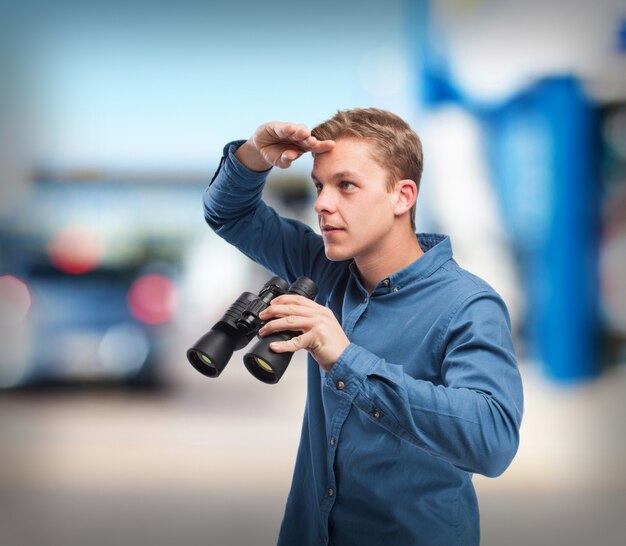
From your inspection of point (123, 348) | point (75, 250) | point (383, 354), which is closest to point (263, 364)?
point (383, 354)

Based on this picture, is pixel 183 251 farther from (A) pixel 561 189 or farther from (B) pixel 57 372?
(A) pixel 561 189

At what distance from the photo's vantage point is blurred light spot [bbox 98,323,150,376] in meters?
4.23

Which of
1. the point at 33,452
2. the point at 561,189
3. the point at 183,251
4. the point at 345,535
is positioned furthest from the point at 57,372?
the point at 345,535

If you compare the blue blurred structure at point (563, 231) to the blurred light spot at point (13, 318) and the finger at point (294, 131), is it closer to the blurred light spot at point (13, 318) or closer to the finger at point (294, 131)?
the blurred light spot at point (13, 318)

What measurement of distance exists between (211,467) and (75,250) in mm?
1639

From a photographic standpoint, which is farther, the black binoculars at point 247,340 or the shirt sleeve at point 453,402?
the black binoculars at point 247,340

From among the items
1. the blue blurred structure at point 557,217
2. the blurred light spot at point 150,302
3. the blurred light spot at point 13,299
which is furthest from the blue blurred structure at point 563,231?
the blurred light spot at point 13,299

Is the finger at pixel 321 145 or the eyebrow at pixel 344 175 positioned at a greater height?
the finger at pixel 321 145

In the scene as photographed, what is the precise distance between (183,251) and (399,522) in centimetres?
362

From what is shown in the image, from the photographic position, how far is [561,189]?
15.4 feet

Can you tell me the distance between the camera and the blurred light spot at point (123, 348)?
13.9 feet

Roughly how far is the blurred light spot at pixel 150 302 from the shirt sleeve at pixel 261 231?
8.95ft

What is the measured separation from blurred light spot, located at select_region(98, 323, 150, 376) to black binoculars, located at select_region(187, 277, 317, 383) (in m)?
3.08

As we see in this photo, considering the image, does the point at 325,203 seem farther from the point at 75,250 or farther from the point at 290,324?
the point at 75,250
